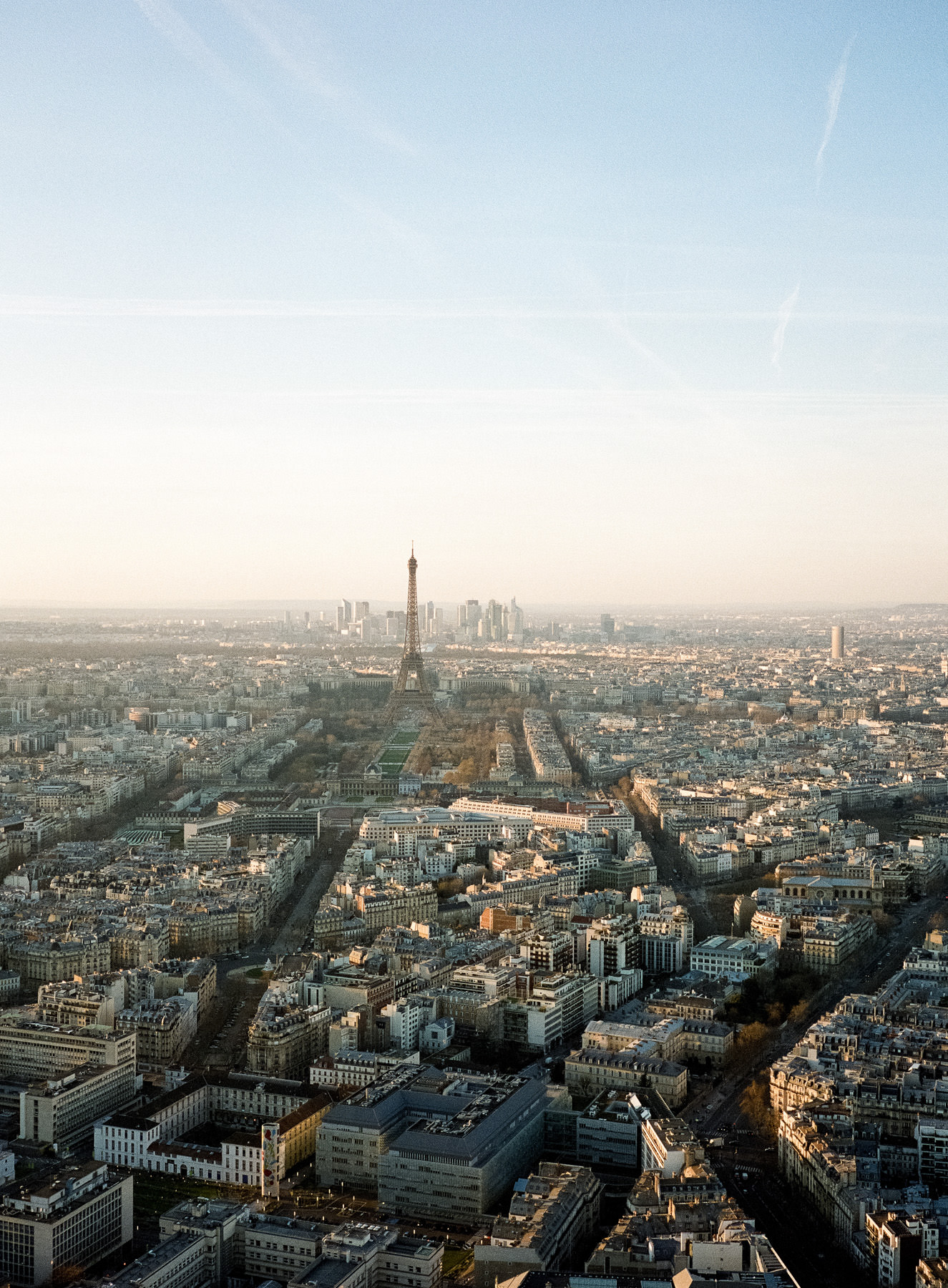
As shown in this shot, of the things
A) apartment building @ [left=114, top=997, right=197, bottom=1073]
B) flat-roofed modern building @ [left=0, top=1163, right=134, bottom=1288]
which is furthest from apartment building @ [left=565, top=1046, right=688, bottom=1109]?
flat-roofed modern building @ [left=0, top=1163, right=134, bottom=1288]

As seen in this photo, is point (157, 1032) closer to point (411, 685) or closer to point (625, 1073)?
point (625, 1073)

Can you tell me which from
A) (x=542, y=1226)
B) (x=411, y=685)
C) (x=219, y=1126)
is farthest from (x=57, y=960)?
(x=411, y=685)

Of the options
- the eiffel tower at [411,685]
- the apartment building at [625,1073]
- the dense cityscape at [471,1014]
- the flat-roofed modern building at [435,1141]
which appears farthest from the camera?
the eiffel tower at [411,685]

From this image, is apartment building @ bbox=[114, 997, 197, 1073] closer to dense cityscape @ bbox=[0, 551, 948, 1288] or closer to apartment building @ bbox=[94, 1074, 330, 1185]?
dense cityscape @ bbox=[0, 551, 948, 1288]

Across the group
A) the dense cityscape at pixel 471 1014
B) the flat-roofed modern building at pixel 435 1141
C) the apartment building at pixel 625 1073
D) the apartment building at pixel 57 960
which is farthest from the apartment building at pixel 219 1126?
the apartment building at pixel 57 960

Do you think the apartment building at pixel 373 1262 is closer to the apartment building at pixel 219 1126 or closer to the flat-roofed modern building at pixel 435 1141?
the flat-roofed modern building at pixel 435 1141

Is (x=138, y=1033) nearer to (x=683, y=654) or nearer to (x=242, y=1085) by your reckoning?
(x=242, y=1085)
